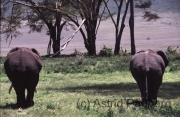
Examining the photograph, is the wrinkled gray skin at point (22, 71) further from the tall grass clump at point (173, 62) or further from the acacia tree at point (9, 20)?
the acacia tree at point (9, 20)

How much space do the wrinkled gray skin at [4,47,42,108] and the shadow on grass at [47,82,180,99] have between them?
286cm

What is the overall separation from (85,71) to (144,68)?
35.0 feet

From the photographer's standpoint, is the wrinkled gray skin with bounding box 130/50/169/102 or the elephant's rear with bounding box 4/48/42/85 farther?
the elephant's rear with bounding box 4/48/42/85

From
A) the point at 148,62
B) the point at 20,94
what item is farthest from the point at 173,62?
the point at 20,94

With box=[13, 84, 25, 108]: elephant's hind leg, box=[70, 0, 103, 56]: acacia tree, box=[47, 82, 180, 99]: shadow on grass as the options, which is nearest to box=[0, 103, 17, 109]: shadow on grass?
box=[13, 84, 25, 108]: elephant's hind leg

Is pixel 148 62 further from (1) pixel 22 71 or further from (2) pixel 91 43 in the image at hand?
(2) pixel 91 43

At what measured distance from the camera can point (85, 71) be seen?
20578 millimetres

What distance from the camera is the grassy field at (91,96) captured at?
9.65m

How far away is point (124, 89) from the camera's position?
556 inches

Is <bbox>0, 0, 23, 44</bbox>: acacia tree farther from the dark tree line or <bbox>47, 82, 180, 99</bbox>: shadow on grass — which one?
<bbox>47, 82, 180, 99</bbox>: shadow on grass

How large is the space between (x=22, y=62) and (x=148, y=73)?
2.77 meters

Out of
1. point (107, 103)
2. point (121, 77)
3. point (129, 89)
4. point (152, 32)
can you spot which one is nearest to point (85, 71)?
point (121, 77)

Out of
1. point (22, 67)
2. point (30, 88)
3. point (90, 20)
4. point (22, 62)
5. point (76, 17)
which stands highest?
point (76, 17)

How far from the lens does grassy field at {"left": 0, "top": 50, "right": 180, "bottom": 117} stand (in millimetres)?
9648
